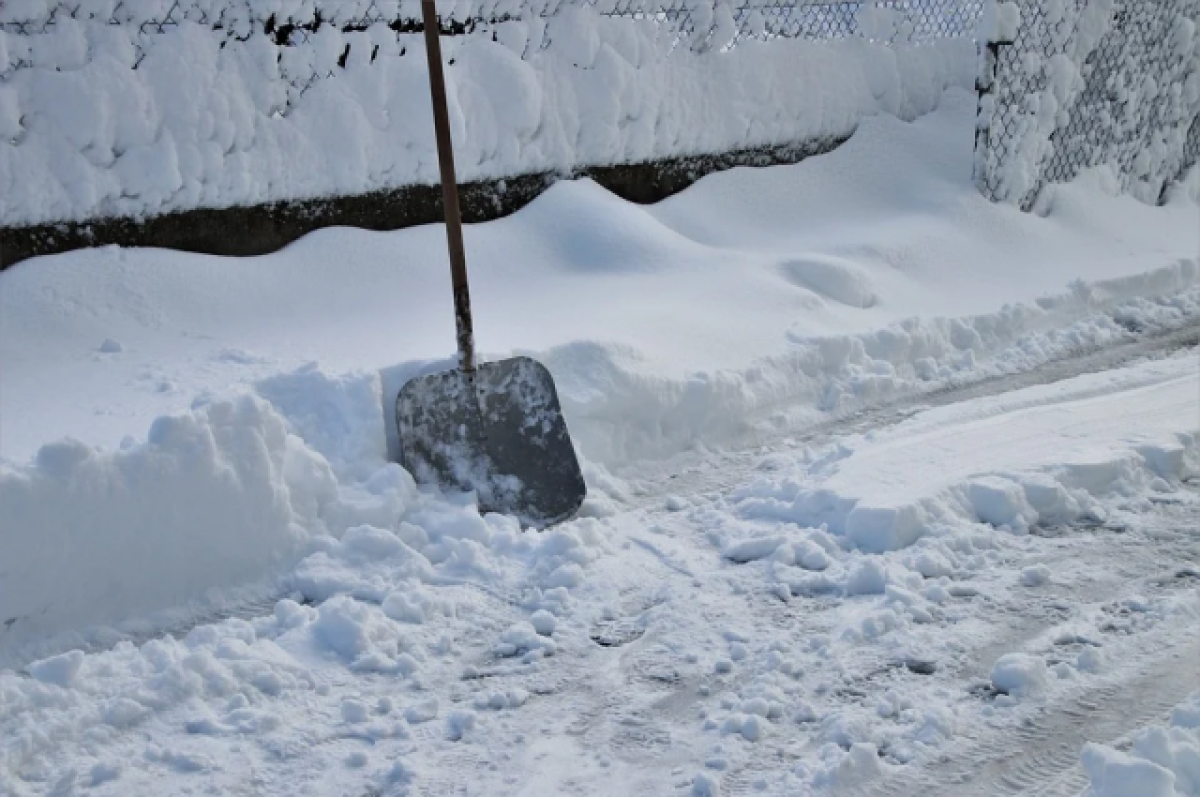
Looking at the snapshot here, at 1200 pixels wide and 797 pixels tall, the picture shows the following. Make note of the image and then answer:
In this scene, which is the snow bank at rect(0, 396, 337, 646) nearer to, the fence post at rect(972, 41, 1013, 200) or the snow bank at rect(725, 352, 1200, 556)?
the snow bank at rect(725, 352, 1200, 556)

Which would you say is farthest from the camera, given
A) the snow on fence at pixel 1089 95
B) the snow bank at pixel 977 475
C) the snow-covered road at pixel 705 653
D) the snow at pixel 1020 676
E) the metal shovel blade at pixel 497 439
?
the snow on fence at pixel 1089 95

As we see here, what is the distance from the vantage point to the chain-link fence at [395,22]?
16.6 feet

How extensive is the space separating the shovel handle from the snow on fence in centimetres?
424

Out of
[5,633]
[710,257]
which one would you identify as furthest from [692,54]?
[5,633]

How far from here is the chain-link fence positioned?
507 cm

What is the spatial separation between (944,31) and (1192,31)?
156 centimetres

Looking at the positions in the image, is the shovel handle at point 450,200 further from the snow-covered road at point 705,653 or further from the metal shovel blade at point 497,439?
the snow-covered road at point 705,653

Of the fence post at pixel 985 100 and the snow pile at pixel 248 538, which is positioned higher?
the fence post at pixel 985 100

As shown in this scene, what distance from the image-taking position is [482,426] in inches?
162

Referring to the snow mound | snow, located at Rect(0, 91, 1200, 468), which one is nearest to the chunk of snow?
snow, located at Rect(0, 91, 1200, 468)

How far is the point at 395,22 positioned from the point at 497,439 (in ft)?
9.08

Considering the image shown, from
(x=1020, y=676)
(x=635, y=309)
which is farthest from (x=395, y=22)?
(x=1020, y=676)

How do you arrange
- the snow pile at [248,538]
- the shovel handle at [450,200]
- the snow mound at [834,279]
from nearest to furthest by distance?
the snow pile at [248,538], the shovel handle at [450,200], the snow mound at [834,279]

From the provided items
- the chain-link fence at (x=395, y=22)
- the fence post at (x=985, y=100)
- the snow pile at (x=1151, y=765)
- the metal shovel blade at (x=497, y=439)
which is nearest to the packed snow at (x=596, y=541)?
the snow pile at (x=1151, y=765)
